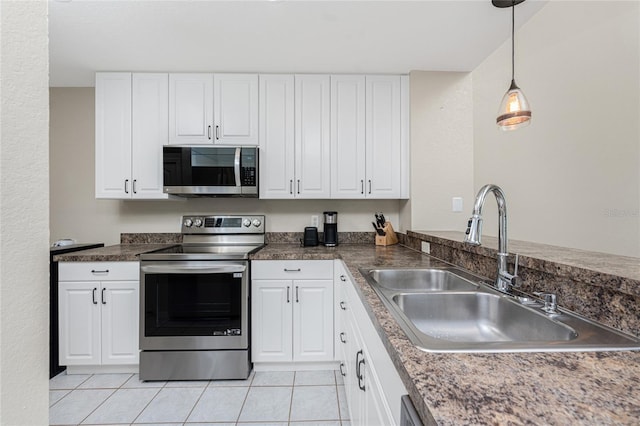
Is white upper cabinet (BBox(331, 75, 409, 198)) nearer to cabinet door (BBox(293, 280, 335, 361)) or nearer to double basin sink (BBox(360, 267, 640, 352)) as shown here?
cabinet door (BBox(293, 280, 335, 361))

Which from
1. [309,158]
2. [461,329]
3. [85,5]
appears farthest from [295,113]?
[461,329]

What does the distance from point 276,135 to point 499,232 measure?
1.89 meters

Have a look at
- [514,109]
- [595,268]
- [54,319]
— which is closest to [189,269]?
[54,319]

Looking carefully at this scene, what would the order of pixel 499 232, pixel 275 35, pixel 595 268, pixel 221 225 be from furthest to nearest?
pixel 221 225 < pixel 275 35 < pixel 499 232 < pixel 595 268

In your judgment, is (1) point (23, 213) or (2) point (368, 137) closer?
(1) point (23, 213)

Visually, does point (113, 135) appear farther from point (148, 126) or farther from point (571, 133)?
point (571, 133)

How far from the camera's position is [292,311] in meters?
2.17

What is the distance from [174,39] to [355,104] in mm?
1416

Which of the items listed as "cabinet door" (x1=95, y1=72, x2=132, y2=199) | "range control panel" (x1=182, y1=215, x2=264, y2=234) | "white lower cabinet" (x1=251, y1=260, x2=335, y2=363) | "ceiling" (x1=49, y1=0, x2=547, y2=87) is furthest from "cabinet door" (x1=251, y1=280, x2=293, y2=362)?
"ceiling" (x1=49, y1=0, x2=547, y2=87)

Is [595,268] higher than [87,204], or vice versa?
[87,204]

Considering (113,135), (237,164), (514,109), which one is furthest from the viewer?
(113,135)

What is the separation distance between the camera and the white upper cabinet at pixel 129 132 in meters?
2.45

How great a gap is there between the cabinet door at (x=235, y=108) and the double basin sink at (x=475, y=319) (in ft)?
5.32

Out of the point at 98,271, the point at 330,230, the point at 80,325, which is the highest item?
the point at 330,230
